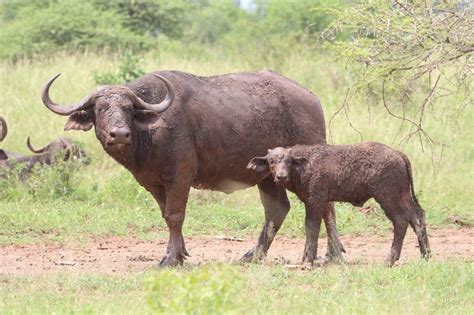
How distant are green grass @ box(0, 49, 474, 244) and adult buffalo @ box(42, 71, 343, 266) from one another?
2.25 m

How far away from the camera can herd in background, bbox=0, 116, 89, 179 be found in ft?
51.4

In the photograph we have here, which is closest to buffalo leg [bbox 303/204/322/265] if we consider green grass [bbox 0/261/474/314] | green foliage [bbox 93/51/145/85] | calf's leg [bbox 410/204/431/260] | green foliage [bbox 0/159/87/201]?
green grass [bbox 0/261/474/314]

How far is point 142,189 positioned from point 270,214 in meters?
4.23

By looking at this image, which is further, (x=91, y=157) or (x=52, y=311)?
(x=91, y=157)

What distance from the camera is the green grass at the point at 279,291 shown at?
7688 millimetres

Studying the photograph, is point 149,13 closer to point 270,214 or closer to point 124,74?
point 124,74

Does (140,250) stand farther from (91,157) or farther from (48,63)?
(48,63)

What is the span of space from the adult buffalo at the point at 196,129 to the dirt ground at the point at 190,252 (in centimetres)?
62

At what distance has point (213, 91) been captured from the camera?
11.1 meters

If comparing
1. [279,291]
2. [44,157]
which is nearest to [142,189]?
[44,157]

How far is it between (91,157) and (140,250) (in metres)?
5.36

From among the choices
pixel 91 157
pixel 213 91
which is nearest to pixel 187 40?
pixel 91 157

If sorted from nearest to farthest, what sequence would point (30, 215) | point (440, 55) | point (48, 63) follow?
point (440, 55)
point (30, 215)
point (48, 63)

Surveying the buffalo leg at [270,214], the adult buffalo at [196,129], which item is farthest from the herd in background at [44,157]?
the adult buffalo at [196,129]
